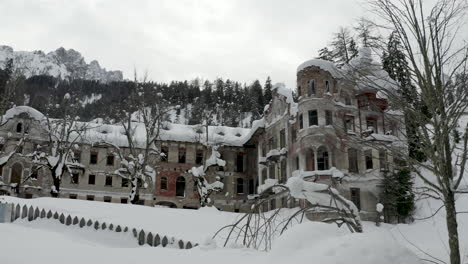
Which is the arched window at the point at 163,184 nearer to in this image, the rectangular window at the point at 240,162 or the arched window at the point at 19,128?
the rectangular window at the point at 240,162

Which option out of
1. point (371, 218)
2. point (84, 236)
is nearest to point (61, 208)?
point (84, 236)

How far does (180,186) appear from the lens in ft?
162

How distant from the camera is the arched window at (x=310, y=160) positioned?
1379 inches

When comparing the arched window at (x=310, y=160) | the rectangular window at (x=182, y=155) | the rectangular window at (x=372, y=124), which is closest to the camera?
the rectangular window at (x=372, y=124)

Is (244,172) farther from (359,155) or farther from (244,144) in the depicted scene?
(359,155)

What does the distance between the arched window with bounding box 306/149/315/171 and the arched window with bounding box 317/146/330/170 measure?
408 mm

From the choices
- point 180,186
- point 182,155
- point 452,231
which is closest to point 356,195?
point 180,186

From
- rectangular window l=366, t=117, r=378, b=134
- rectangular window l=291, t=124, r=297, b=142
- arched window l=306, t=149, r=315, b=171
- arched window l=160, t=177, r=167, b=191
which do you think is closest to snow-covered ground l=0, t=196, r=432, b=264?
arched window l=306, t=149, r=315, b=171

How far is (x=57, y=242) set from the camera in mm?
9914

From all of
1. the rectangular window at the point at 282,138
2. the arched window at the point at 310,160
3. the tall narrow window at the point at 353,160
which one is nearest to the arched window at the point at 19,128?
the rectangular window at the point at 282,138

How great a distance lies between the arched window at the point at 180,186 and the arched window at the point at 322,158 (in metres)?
19.2

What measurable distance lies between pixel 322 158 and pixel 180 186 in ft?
64.8

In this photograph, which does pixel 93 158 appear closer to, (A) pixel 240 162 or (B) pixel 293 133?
(A) pixel 240 162

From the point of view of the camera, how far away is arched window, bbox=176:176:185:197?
49.1m
